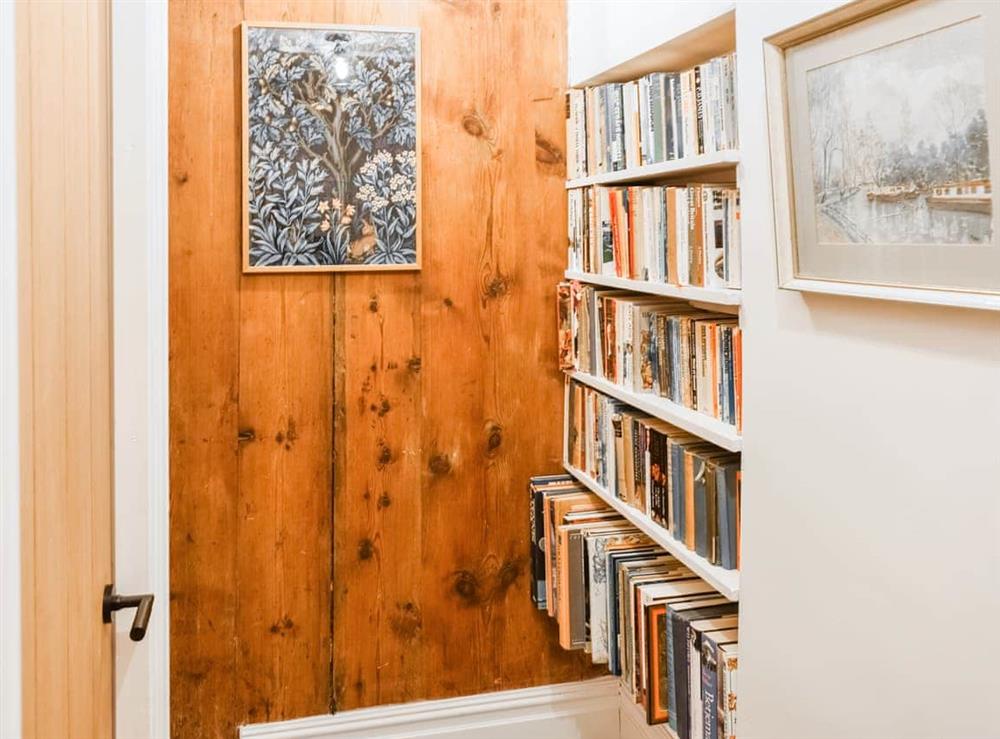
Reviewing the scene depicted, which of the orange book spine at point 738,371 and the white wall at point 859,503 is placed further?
the orange book spine at point 738,371

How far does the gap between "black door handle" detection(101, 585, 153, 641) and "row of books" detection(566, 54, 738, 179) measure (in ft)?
4.19

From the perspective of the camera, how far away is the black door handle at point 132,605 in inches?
49.4

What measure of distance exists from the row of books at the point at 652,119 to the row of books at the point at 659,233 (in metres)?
0.08

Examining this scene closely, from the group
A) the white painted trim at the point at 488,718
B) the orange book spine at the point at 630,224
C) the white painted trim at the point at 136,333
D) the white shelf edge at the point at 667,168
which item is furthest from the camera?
the white painted trim at the point at 488,718

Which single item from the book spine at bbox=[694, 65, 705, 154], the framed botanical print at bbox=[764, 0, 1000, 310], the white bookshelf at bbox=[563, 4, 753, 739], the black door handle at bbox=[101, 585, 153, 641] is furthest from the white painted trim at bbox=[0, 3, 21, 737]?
the book spine at bbox=[694, 65, 705, 154]

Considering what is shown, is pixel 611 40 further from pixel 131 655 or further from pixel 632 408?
pixel 131 655

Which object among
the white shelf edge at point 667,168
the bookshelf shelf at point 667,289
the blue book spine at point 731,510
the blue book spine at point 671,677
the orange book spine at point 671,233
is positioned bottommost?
the blue book spine at point 671,677

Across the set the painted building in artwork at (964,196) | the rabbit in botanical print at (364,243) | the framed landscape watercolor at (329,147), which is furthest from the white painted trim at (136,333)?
the painted building in artwork at (964,196)

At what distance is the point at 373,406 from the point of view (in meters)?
2.40

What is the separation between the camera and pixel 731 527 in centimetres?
173

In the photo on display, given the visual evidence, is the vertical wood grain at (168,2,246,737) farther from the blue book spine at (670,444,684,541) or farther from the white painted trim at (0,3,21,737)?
the white painted trim at (0,3,21,737)

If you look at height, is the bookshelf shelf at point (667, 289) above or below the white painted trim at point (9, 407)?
above

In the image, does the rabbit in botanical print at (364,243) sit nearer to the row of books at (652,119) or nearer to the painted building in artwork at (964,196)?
the row of books at (652,119)

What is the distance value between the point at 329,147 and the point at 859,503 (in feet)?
5.12
